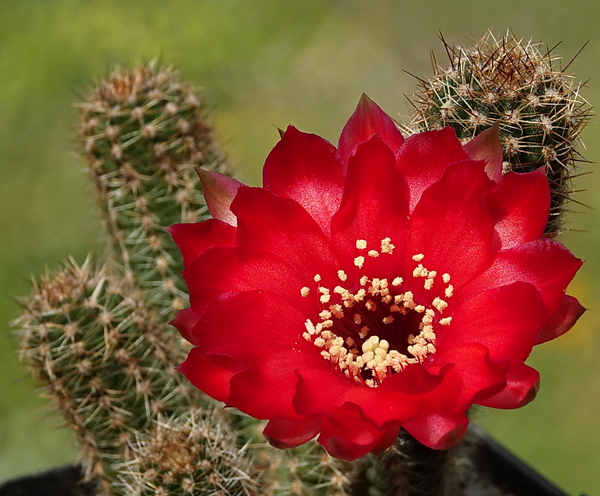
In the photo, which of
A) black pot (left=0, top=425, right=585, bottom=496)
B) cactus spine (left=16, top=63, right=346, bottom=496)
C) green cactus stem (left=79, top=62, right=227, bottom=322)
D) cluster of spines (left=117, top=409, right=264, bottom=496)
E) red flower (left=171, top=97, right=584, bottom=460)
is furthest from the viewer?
black pot (left=0, top=425, right=585, bottom=496)

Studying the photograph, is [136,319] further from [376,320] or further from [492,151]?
[492,151]

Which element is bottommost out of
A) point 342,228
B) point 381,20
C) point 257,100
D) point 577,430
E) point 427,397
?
point 577,430

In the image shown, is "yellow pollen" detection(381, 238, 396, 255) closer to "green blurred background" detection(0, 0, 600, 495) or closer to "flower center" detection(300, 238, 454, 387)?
"flower center" detection(300, 238, 454, 387)

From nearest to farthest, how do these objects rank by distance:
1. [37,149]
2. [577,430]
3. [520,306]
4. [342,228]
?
[520,306], [342,228], [577,430], [37,149]

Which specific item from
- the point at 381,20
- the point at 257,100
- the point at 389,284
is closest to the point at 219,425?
the point at 389,284

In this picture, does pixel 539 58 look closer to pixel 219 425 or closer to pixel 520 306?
pixel 520 306

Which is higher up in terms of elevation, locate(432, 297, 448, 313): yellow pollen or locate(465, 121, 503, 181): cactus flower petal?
locate(465, 121, 503, 181): cactus flower petal

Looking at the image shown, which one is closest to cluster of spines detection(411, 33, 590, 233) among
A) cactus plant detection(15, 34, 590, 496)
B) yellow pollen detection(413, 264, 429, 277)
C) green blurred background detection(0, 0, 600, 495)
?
cactus plant detection(15, 34, 590, 496)
